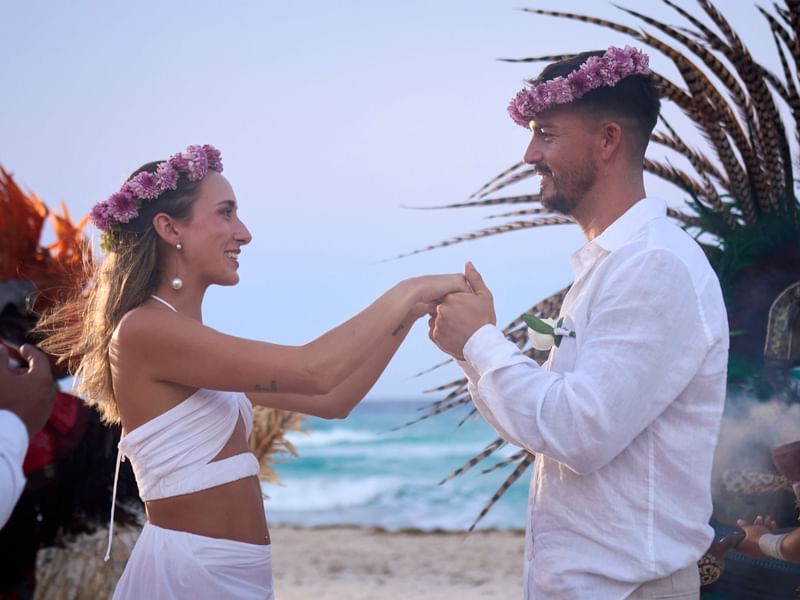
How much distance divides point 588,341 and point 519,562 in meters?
8.78

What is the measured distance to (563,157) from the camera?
7.91 ft

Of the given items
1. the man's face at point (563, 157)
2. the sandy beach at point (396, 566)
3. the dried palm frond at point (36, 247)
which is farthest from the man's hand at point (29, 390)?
the sandy beach at point (396, 566)

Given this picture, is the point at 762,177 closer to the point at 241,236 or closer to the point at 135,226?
the point at 241,236

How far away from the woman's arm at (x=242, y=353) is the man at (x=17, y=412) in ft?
2.08

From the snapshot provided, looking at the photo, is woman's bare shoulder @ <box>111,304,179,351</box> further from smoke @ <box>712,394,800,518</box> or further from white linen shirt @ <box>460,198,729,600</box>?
smoke @ <box>712,394,800,518</box>

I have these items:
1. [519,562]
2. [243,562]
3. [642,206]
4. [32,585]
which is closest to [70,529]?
[32,585]

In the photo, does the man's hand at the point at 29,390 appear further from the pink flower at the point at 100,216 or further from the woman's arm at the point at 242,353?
the pink flower at the point at 100,216

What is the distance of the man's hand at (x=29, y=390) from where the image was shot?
1774 millimetres

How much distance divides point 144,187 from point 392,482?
19806mm

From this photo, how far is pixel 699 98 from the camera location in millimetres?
3168

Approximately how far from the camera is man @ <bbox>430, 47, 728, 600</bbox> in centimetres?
201

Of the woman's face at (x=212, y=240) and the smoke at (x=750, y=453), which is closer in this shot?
the woman's face at (x=212, y=240)

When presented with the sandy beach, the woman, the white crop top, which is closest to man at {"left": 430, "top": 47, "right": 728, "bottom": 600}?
the woman

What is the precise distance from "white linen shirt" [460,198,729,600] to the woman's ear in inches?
37.3
